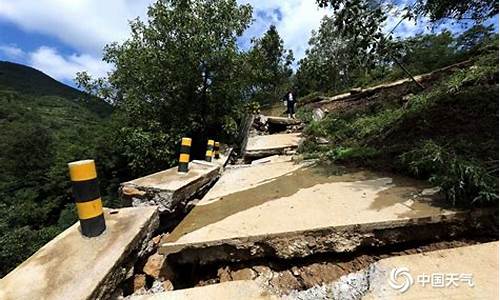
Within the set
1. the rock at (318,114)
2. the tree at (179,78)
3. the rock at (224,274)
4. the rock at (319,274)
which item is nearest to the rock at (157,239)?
the rock at (224,274)

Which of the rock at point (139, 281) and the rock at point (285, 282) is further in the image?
the rock at point (139, 281)

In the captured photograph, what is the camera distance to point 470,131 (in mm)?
2725

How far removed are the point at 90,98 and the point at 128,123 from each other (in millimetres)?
3692

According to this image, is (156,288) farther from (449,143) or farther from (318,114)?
(318,114)

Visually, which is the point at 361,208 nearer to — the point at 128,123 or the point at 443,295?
the point at 443,295

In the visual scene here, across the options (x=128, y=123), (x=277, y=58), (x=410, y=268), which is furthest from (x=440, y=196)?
(x=277, y=58)

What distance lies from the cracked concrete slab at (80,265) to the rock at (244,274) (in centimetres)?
68

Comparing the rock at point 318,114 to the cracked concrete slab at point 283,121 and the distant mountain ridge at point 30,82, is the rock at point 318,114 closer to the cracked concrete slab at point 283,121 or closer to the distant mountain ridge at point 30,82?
the cracked concrete slab at point 283,121

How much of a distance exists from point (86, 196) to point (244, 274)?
1188 mm

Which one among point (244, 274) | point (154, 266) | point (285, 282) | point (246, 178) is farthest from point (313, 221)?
point (246, 178)

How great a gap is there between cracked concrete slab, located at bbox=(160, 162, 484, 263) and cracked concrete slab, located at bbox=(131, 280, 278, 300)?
293 mm

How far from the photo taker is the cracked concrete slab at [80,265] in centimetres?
137

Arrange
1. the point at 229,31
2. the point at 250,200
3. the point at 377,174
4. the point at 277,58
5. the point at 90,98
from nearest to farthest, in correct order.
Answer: the point at 250,200 < the point at 377,174 < the point at 229,31 < the point at 90,98 < the point at 277,58

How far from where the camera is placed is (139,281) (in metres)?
1.91
